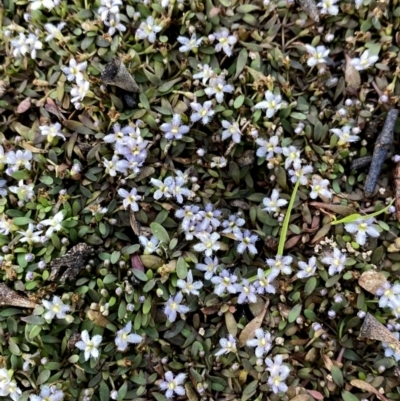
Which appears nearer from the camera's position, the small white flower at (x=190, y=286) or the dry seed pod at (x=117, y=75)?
the small white flower at (x=190, y=286)

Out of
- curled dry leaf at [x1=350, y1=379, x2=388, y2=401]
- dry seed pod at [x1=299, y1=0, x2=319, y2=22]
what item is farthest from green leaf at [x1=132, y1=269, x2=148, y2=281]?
dry seed pod at [x1=299, y1=0, x2=319, y2=22]

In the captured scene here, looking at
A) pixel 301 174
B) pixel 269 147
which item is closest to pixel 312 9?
pixel 269 147

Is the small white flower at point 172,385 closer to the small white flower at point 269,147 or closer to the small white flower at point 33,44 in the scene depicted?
the small white flower at point 269,147

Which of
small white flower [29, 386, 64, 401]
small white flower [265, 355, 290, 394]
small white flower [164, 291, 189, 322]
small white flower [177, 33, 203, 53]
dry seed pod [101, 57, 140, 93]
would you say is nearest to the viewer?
small white flower [29, 386, 64, 401]

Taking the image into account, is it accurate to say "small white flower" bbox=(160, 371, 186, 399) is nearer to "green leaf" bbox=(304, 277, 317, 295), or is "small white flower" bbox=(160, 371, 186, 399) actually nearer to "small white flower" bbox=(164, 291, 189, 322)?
"small white flower" bbox=(164, 291, 189, 322)

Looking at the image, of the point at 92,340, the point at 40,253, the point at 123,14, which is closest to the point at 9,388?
the point at 92,340

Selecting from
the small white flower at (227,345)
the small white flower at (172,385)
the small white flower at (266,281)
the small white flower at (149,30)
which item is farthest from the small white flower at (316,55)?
the small white flower at (172,385)
